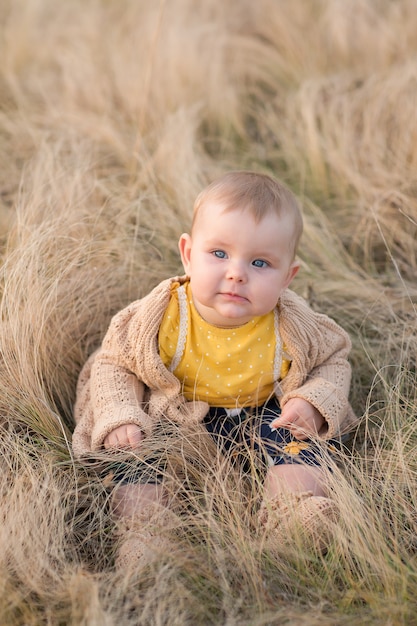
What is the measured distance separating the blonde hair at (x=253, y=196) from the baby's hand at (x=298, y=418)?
0.53 meters

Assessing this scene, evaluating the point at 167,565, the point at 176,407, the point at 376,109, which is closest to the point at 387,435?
the point at 176,407

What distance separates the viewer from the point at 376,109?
4016 mm

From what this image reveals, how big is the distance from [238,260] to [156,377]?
47 centimetres

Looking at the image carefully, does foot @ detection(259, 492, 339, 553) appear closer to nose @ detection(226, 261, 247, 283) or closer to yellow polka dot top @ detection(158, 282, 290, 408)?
yellow polka dot top @ detection(158, 282, 290, 408)

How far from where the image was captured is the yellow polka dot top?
7.78ft

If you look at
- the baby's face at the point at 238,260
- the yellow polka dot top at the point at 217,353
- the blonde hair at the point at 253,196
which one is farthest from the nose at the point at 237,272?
the yellow polka dot top at the point at 217,353

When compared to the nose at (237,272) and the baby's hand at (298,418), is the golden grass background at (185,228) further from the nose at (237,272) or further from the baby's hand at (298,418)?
the nose at (237,272)

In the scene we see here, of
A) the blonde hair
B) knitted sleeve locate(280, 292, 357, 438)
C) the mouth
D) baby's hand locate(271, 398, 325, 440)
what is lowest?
baby's hand locate(271, 398, 325, 440)

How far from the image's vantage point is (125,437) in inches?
89.0

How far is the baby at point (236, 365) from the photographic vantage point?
2152 millimetres

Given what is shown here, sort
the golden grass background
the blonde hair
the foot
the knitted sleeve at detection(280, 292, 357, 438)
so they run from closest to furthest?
the golden grass background < the foot < the blonde hair < the knitted sleeve at detection(280, 292, 357, 438)

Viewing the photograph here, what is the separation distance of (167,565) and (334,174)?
253 cm

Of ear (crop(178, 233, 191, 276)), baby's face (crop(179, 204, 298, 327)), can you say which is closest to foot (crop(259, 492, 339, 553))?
baby's face (crop(179, 204, 298, 327))

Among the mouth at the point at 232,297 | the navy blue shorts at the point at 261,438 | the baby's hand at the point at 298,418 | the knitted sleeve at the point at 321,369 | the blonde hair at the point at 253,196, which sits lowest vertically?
the navy blue shorts at the point at 261,438
